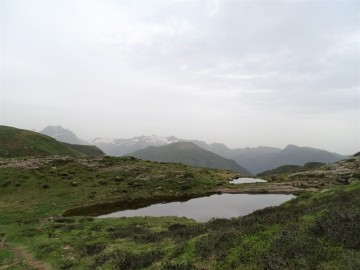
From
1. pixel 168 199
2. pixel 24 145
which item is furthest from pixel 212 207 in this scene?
pixel 24 145

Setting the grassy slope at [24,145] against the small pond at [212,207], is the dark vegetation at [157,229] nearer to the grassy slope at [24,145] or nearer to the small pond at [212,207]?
the small pond at [212,207]

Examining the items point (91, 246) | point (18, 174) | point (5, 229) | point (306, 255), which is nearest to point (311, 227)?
point (306, 255)

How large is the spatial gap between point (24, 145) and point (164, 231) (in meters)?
106

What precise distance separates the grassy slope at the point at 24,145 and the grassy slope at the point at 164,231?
44188mm

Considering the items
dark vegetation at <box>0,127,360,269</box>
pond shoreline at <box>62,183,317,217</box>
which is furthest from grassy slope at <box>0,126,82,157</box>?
pond shoreline at <box>62,183,317,217</box>

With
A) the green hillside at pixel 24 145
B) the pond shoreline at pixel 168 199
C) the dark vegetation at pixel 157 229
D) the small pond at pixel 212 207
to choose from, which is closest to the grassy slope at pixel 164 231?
the dark vegetation at pixel 157 229

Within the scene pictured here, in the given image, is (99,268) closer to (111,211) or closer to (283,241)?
(283,241)

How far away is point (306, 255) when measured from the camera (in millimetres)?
14062

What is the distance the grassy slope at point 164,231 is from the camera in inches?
595

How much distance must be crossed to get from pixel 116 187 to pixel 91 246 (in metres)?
39.1

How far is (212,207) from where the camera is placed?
165 feet

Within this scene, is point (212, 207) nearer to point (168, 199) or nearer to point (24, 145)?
point (168, 199)

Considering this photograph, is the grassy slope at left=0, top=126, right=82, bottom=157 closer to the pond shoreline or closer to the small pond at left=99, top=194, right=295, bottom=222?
the pond shoreline

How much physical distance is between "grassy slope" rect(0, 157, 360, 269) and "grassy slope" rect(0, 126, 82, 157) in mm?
44188
